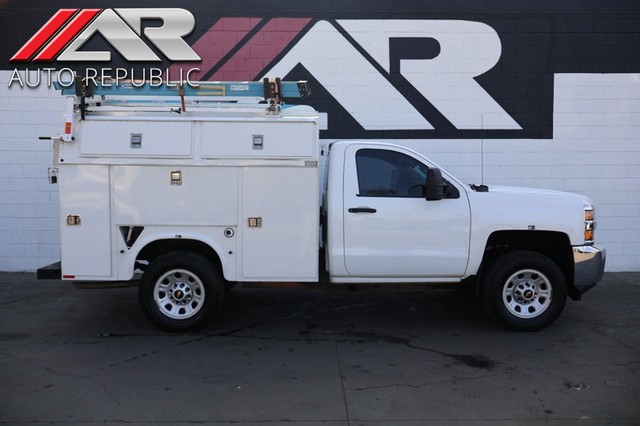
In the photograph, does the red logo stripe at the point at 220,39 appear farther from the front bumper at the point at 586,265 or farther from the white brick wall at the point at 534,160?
the front bumper at the point at 586,265

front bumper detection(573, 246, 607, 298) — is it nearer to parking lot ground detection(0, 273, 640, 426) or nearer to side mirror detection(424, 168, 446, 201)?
parking lot ground detection(0, 273, 640, 426)

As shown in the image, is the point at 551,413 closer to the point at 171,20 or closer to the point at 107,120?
the point at 107,120

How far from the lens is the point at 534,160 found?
1066cm

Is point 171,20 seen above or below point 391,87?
above

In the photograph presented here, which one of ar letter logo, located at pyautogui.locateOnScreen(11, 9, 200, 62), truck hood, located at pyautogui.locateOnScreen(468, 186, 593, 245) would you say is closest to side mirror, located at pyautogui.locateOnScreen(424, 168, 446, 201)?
truck hood, located at pyautogui.locateOnScreen(468, 186, 593, 245)

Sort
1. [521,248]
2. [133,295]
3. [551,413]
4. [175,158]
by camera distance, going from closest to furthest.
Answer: [551,413] < [175,158] < [521,248] < [133,295]

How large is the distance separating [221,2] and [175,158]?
4.54 m

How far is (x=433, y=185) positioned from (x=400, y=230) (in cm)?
60

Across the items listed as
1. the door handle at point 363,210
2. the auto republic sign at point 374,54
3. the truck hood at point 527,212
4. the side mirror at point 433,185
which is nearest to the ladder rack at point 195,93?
the door handle at point 363,210

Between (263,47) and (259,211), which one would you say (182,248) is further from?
(263,47)

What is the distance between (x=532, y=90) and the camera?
1060 centimetres

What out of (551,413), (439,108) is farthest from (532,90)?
(551,413)

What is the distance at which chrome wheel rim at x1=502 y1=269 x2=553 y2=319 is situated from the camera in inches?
281

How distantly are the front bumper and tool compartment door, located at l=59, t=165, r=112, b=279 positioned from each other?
16.8 ft
